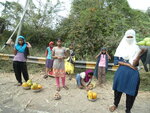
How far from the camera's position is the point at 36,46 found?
9.62 m

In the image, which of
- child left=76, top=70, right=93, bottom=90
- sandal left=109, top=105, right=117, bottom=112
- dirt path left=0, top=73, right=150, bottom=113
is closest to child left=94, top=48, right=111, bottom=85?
dirt path left=0, top=73, right=150, bottom=113

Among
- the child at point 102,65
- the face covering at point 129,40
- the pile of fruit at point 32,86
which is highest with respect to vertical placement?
the face covering at point 129,40

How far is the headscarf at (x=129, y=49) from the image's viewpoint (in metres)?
2.90

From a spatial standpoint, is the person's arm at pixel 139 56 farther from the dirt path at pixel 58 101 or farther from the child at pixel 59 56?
the child at pixel 59 56

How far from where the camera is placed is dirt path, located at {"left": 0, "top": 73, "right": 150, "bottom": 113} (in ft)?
11.3

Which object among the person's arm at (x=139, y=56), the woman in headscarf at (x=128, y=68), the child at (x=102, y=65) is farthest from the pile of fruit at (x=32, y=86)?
the person's arm at (x=139, y=56)

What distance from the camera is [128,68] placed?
117 inches

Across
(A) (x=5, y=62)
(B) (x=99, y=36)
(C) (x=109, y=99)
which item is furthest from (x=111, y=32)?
(A) (x=5, y=62)

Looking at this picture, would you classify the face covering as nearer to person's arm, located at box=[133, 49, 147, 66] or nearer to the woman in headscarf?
the woman in headscarf

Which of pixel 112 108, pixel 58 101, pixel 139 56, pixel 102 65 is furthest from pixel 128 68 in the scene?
pixel 102 65

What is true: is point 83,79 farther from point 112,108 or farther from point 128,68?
point 128,68

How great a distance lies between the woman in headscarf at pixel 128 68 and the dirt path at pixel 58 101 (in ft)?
2.30

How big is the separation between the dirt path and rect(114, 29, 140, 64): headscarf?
52.1 inches

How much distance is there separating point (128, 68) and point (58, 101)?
77.1 inches
